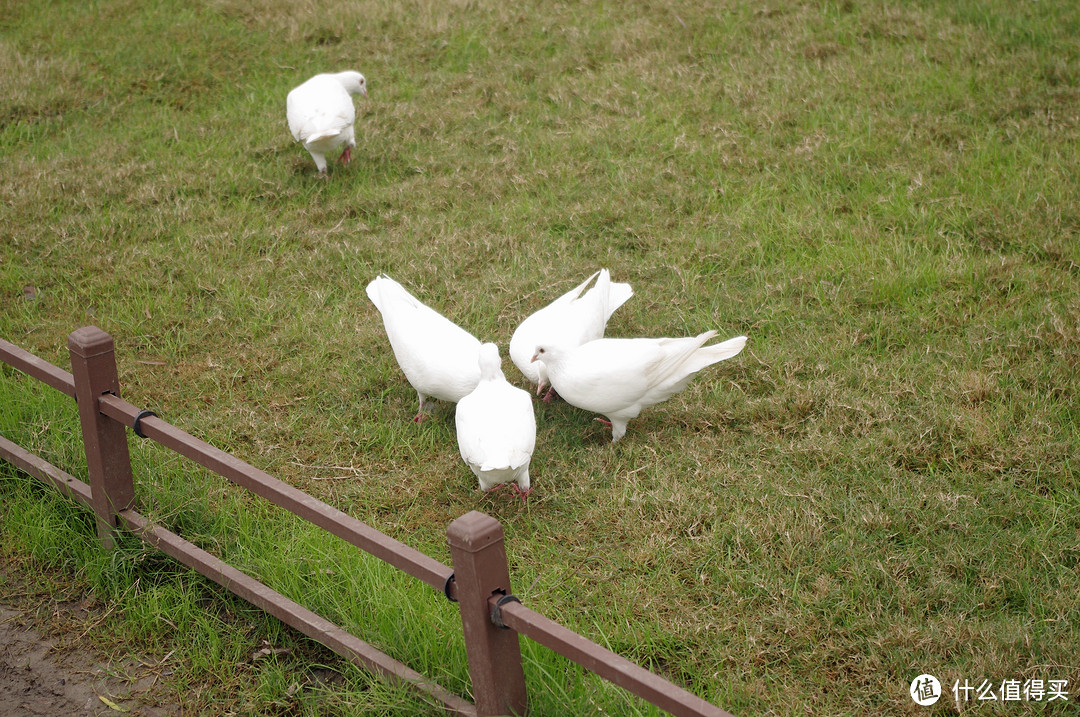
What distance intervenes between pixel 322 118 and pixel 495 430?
3538 mm

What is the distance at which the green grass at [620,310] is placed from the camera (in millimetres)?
3320

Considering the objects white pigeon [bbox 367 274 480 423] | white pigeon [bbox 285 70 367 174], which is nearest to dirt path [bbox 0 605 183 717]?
white pigeon [bbox 367 274 480 423]

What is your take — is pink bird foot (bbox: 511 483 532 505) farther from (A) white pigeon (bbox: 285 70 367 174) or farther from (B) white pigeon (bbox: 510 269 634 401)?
(A) white pigeon (bbox: 285 70 367 174)

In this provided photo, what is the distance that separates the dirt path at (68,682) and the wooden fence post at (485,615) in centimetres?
128

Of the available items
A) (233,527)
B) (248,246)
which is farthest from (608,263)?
(233,527)

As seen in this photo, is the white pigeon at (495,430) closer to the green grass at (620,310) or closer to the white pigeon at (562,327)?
the green grass at (620,310)

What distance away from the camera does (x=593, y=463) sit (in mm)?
4180

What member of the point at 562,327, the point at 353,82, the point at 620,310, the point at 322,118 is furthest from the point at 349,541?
the point at 353,82

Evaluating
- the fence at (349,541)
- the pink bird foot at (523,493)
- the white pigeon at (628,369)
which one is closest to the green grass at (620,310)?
the pink bird foot at (523,493)

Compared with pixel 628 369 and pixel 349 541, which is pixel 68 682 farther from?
pixel 628 369

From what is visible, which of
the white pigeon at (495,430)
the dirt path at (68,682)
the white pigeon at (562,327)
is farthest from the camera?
the white pigeon at (562,327)

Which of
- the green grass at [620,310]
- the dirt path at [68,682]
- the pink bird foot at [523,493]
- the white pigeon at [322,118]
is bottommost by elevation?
the dirt path at [68,682]

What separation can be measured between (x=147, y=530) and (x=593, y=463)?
1845mm

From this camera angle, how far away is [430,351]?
431cm
